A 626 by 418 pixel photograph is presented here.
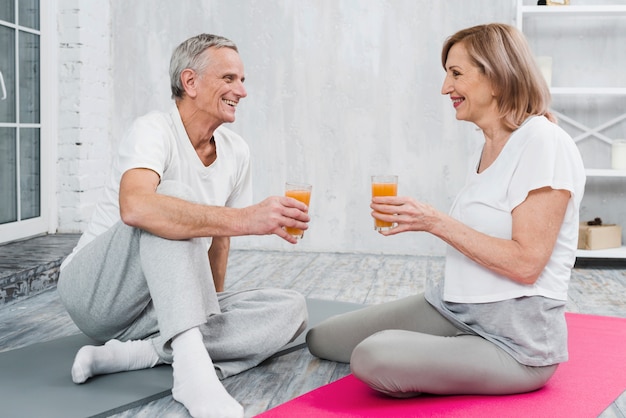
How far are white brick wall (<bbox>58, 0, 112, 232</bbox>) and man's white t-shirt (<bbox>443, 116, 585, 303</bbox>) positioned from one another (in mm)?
3240

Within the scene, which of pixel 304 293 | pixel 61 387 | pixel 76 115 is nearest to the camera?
pixel 61 387

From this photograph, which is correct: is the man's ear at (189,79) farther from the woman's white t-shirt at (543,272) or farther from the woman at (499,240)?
the woman's white t-shirt at (543,272)

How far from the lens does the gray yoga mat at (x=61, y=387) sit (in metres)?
1.95

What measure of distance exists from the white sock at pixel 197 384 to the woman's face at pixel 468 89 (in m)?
0.90

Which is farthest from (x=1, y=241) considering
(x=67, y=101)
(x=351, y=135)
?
(x=351, y=135)

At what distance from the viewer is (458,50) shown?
2.08 meters

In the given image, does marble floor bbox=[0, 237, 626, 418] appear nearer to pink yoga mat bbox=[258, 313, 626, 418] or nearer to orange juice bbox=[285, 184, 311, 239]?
pink yoga mat bbox=[258, 313, 626, 418]

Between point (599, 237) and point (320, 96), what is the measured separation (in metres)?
1.87

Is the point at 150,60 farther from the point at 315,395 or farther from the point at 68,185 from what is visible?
the point at 315,395

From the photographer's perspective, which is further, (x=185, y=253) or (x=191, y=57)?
(x=191, y=57)

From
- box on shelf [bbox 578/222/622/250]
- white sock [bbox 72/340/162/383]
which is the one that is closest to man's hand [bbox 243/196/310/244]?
white sock [bbox 72/340/162/383]

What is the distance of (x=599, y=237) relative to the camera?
4508mm

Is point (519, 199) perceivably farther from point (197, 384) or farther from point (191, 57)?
point (191, 57)

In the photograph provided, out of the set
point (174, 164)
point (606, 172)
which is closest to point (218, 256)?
point (174, 164)
